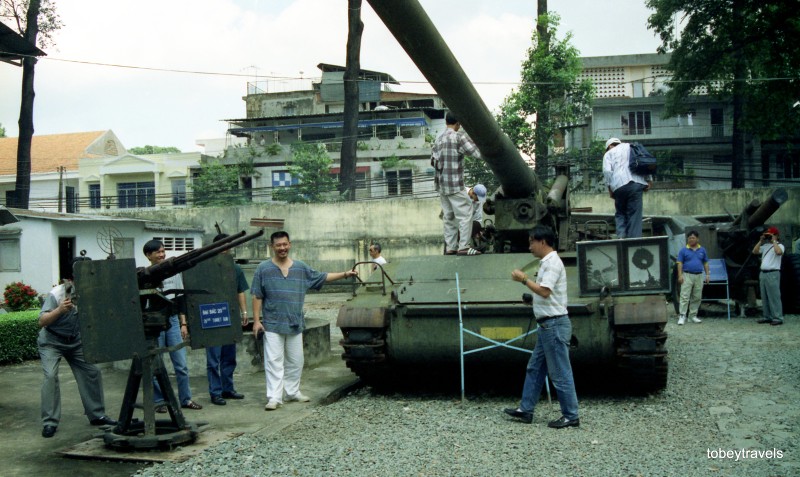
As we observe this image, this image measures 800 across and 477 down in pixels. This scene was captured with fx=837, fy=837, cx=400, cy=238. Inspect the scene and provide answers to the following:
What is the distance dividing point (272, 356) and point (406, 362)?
1.29 metres

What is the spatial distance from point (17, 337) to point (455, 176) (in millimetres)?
6657

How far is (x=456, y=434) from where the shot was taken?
6469 mm

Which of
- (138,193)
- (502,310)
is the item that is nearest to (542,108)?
(138,193)

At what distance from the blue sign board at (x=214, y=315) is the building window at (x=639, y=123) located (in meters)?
33.0

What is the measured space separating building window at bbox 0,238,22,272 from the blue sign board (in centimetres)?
1879

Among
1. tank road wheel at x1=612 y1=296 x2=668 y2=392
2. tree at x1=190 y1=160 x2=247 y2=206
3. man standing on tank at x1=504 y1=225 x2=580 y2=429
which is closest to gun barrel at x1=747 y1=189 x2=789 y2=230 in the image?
tank road wheel at x1=612 y1=296 x2=668 y2=392

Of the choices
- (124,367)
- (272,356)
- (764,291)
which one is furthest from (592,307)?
(764,291)

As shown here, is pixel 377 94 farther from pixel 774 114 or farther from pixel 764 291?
pixel 764 291

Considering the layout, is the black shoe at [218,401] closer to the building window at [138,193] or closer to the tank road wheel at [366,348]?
the tank road wheel at [366,348]

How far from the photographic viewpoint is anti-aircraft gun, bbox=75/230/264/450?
19.8ft

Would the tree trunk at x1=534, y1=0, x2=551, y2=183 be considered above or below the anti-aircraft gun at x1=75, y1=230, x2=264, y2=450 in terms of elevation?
above

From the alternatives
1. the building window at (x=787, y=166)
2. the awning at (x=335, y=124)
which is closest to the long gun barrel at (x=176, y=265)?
the building window at (x=787, y=166)

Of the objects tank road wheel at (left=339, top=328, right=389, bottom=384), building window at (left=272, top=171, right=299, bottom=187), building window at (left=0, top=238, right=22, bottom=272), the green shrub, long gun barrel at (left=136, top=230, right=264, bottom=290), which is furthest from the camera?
building window at (left=272, top=171, right=299, bottom=187)

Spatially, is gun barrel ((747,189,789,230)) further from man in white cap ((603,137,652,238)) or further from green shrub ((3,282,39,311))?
green shrub ((3,282,39,311))
